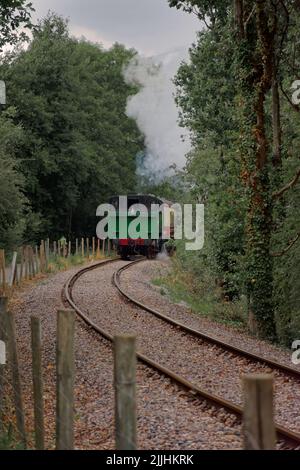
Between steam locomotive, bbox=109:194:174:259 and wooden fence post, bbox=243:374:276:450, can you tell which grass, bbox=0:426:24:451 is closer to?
wooden fence post, bbox=243:374:276:450

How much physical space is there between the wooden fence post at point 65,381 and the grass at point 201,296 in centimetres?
1251

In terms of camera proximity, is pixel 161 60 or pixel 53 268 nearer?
pixel 53 268

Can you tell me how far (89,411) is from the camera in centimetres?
802

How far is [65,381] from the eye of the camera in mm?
4680

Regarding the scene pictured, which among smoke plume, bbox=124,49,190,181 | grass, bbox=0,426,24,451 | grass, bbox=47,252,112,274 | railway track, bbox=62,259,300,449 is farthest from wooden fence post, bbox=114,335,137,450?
smoke plume, bbox=124,49,190,181

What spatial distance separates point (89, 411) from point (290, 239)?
312 inches

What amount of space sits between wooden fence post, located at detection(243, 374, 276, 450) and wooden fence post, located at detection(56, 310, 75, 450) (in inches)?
63.8

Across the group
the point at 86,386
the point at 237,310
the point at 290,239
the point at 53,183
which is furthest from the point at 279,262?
the point at 53,183

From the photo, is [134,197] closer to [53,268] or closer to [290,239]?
[53,268]

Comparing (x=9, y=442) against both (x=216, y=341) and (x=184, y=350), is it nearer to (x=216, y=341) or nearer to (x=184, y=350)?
(x=184, y=350)

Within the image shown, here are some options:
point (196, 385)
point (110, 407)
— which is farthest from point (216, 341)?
point (110, 407)

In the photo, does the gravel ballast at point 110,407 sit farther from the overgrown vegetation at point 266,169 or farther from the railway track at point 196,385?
the overgrown vegetation at point 266,169

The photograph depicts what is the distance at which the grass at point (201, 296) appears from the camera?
18406mm

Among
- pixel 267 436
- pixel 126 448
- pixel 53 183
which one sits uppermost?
pixel 53 183
